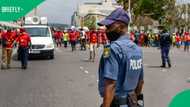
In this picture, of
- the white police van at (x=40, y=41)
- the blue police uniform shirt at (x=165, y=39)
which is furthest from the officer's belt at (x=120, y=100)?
the white police van at (x=40, y=41)

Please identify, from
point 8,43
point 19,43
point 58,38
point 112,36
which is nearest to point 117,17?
point 112,36

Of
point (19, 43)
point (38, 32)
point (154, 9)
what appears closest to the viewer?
point (19, 43)

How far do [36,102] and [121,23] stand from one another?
7.90 m

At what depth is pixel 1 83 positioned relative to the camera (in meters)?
Answer: 17.1

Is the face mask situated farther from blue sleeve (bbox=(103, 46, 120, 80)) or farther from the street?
the street

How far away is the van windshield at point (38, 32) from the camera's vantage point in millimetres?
29050

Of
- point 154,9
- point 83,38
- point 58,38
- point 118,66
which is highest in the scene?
point 118,66

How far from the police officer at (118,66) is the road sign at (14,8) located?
1.06 metres

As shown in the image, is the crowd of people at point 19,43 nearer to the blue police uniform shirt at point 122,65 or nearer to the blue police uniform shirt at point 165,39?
the blue police uniform shirt at point 165,39

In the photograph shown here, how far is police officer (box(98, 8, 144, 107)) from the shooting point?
16.1 ft

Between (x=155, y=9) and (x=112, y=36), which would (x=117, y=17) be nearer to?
(x=112, y=36)

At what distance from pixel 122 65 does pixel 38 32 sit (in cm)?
2444

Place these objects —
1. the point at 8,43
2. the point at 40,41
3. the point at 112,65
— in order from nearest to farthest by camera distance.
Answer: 1. the point at 112,65
2. the point at 8,43
3. the point at 40,41

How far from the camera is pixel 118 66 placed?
194 inches
